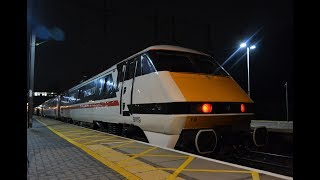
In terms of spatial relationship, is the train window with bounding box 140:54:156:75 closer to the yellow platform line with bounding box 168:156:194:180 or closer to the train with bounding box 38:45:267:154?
the train with bounding box 38:45:267:154

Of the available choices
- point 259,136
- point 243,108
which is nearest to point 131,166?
point 243,108

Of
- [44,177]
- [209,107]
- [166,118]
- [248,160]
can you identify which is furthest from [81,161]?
[248,160]

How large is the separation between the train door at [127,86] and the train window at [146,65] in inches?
22.9

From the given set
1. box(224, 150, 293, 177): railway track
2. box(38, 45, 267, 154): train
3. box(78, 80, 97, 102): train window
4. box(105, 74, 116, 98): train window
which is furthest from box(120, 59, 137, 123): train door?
box(78, 80, 97, 102): train window

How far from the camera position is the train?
7.26m

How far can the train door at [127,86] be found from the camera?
9.45 meters

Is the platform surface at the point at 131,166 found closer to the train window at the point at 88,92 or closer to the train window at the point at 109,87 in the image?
the train window at the point at 109,87

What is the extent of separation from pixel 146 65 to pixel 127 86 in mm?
1383

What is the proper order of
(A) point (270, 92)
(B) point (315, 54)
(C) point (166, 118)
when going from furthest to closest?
(A) point (270, 92)
(C) point (166, 118)
(B) point (315, 54)

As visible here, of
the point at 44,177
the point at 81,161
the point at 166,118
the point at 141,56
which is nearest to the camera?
the point at 44,177

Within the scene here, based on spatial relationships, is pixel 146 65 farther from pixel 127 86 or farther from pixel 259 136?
pixel 259 136
